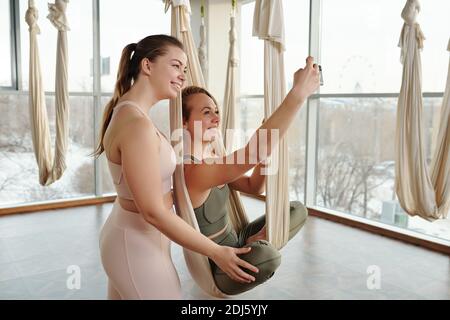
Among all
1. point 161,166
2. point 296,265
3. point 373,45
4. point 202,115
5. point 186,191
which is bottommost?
point 296,265

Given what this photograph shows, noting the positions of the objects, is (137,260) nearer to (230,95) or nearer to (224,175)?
(224,175)

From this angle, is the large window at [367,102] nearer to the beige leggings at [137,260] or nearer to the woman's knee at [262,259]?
the woman's knee at [262,259]

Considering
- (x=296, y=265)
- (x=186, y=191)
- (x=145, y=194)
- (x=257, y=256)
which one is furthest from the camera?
(x=296, y=265)

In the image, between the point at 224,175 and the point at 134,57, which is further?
the point at 224,175

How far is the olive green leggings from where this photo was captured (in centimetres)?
138

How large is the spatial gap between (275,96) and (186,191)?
1.92 feet

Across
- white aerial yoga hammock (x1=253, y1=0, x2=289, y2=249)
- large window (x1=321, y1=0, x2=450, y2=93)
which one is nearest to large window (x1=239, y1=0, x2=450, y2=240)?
large window (x1=321, y1=0, x2=450, y2=93)

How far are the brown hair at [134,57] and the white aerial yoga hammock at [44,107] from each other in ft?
6.86

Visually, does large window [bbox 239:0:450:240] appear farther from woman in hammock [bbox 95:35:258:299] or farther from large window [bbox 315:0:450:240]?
woman in hammock [bbox 95:35:258:299]

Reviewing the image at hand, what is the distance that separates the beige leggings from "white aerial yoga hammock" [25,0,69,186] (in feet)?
7.70

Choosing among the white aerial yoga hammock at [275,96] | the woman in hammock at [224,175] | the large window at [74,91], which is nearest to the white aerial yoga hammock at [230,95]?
the white aerial yoga hammock at [275,96]

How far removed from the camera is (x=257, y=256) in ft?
4.49

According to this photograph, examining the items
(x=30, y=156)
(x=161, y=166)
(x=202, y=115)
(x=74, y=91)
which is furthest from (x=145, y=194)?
(x=74, y=91)
